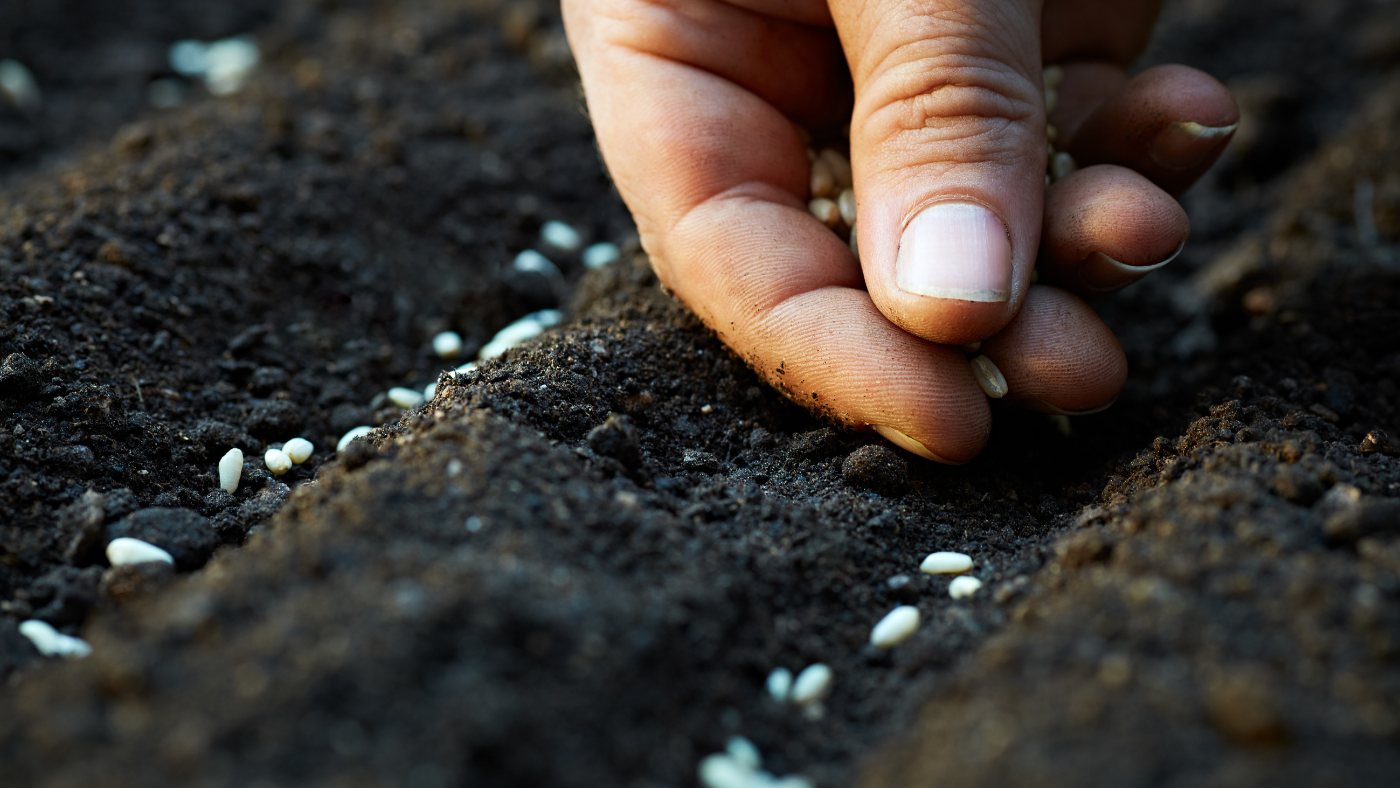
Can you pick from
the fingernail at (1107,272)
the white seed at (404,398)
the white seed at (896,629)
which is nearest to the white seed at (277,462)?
the white seed at (404,398)

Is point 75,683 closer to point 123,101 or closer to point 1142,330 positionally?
point 1142,330

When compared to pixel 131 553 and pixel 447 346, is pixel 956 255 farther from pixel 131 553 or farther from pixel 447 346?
pixel 131 553

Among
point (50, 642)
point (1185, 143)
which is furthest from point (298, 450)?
point (1185, 143)

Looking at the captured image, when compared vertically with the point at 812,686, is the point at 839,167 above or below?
above

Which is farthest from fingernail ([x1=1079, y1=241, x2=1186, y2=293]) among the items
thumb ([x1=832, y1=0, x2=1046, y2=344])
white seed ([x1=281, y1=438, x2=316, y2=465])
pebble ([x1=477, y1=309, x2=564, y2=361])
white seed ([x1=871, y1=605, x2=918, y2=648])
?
white seed ([x1=281, y1=438, x2=316, y2=465])

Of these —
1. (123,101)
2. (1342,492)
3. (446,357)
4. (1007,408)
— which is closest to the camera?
(1342,492)

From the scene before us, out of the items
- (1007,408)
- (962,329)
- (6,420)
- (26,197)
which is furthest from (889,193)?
(26,197)

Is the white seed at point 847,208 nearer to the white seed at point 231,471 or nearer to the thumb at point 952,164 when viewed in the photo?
the thumb at point 952,164
